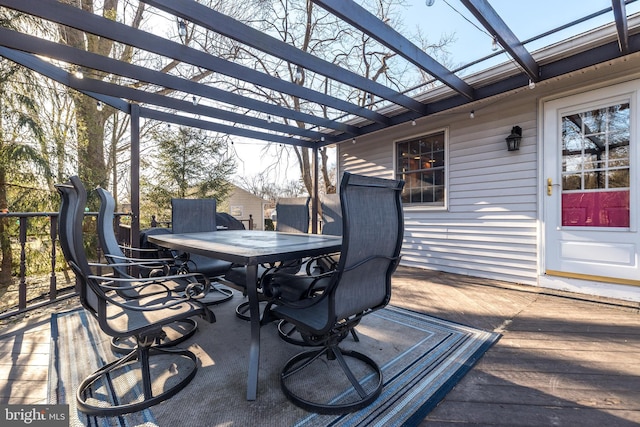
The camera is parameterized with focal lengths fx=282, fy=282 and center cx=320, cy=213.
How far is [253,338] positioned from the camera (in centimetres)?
173

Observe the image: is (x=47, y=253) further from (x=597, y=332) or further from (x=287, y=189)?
(x=287, y=189)

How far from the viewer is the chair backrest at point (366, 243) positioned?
1.36m

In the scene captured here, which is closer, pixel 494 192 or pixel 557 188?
pixel 557 188

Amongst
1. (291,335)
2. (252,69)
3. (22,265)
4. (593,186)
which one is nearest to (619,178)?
(593,186)

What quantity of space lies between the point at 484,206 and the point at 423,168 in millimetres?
Result: 1267

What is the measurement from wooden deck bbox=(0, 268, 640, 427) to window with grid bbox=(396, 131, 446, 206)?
2.16m

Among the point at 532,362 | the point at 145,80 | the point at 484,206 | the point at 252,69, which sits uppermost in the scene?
the point at 252,69

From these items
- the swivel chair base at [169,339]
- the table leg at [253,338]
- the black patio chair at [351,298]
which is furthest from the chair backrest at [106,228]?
the black patio chair at [351,298]

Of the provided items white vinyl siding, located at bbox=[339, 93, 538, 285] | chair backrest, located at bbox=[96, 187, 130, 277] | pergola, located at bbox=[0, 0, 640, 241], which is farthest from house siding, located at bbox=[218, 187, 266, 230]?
chair backrest, located at bbox=[96, 187, 130, 277]

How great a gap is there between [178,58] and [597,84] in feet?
15.1

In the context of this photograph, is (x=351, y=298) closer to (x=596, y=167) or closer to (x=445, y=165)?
(x=596, y=167)

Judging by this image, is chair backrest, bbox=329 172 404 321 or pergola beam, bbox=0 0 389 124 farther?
pergola beam, bbox=0 0 389 124

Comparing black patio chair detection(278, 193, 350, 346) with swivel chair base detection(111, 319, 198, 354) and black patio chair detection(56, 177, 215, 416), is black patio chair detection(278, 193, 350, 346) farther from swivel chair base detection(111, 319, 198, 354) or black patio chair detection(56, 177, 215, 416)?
swivel chair base detection(111, 319, 198, 354)

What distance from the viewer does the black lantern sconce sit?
3.83 meters
